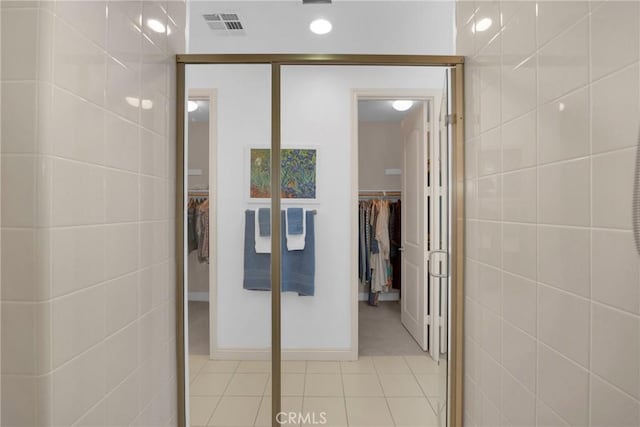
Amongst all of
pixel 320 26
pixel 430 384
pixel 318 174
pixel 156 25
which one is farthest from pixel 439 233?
pixel 320 26

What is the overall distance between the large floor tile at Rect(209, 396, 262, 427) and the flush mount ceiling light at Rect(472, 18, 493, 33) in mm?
1773

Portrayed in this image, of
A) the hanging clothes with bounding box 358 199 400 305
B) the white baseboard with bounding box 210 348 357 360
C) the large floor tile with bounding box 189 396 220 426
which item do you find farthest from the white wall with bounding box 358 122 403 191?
the large floor tile with bounding box 189 396 220 426

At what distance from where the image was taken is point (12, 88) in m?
0.74

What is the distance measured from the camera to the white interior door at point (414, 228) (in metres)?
1.75

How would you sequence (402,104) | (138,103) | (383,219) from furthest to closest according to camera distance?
(383,219) → (402,104) → (138,103)

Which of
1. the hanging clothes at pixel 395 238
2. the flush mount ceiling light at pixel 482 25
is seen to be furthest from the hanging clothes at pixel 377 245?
the flush mount ceiling light at pixel 482 25

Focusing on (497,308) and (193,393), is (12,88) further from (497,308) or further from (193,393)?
(497,308)

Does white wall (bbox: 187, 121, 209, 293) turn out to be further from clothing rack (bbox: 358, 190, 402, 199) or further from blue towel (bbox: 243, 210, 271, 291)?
clothing rack (bbox: 358, 190, 402, 199)

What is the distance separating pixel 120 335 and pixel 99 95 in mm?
695

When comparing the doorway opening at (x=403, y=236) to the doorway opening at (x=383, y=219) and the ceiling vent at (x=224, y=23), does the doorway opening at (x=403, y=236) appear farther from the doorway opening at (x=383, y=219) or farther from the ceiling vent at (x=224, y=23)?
the ceiling vent at (x=224, y=23)

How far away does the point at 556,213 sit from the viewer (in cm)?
86

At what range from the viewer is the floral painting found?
5.06 feet

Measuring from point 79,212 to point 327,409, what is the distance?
4.67ft

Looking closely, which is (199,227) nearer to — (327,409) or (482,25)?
(327,409)
